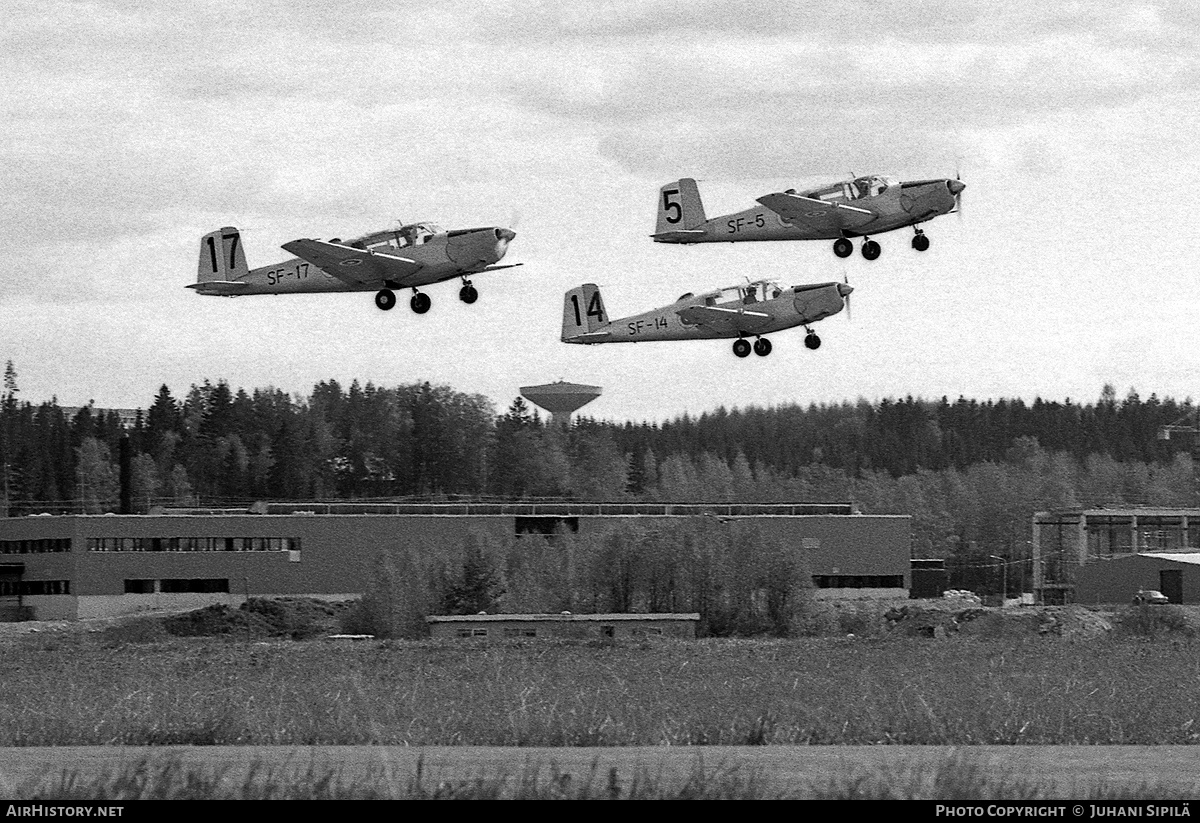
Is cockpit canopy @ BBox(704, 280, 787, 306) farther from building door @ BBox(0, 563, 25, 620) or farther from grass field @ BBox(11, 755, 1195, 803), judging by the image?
building door @ BBox(0, 563, 25, 620)

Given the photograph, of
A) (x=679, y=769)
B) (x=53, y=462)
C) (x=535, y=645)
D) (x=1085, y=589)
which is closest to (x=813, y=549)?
(x=1085, y=589)

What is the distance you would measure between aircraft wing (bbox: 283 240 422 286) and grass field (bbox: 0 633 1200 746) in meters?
10.3

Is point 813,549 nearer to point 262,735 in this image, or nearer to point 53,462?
point 262,735

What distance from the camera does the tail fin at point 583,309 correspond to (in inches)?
2913

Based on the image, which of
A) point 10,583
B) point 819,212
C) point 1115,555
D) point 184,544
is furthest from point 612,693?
point 1115,555

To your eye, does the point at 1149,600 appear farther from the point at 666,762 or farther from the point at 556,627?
the point at 666,762

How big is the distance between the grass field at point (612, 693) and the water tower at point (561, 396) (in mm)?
56801

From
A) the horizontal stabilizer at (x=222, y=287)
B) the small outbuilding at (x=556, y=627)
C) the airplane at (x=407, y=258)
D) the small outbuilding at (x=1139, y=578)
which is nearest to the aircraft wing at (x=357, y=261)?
the airplane at (x=407, y=258)

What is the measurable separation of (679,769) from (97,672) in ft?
95.2

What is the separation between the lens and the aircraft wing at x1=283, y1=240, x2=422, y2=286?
49.0 meters

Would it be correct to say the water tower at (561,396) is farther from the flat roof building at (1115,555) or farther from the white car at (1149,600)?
the white car at (1149,600)

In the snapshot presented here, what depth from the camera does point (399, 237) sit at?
49.8 meters

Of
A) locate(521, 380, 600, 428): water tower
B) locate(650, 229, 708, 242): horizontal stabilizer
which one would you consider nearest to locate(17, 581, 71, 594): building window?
locate(521, 380, 600, 428): water tower
